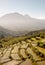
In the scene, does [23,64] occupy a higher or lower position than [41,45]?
lower

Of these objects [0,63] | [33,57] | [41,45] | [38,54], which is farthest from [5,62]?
[41,45]

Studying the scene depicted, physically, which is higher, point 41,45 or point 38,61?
point 41,45

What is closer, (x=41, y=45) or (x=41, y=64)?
(x=41, y=64)

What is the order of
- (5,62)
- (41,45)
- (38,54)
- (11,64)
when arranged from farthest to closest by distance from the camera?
(41,45) → (38,54) → (5,62) → (11,64)

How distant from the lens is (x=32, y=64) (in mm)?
7449

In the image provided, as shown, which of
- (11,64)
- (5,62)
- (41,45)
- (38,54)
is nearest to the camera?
(11,64)

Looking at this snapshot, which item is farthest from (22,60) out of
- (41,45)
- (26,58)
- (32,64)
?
(41,45)

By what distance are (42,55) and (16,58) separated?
1.80m

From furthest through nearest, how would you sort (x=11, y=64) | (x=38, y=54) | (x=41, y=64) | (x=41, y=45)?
(x=41, y=45), (x=38, y=54), (x=11, y=64), (x=41, y=64)

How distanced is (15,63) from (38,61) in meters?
1.42

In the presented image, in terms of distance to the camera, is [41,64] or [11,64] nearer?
[41,64]

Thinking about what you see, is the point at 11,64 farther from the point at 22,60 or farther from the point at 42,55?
the point at 42,55

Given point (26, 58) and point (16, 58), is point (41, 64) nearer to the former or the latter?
point (26, 58)

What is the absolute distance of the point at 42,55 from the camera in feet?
28.1
